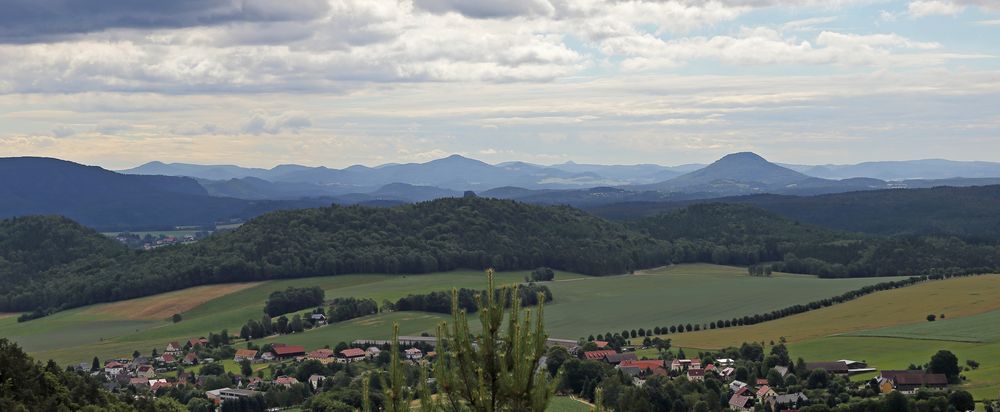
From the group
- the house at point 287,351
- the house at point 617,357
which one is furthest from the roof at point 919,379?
the house at point 287,351

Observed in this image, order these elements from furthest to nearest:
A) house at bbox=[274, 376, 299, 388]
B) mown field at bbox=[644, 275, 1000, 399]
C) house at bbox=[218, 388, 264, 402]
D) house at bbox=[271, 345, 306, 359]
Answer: house at bbox=[271, 345, 306, 359]
house at bbox=[274, 376, 299, 388]
mown field at bbox=[644, 275, 1000, 399]
house at bbox=[218, 388, 264, 402]

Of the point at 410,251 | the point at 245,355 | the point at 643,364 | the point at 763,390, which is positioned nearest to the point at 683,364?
the point at 643,364

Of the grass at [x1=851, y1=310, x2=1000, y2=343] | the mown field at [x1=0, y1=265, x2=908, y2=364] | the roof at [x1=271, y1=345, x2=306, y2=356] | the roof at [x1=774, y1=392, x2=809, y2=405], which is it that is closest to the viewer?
the roof at [x1=774, y1=392, x2=809, y2=405]

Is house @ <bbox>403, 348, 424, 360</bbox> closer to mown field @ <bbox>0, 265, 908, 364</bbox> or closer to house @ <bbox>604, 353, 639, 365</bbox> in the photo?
mown field @ <bbox>0, 265, 908, 364</bbox>

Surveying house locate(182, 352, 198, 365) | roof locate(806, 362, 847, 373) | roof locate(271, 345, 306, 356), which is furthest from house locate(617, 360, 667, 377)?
house locate(182, 352, 198, 365)

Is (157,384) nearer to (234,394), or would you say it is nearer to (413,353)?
(234,394)

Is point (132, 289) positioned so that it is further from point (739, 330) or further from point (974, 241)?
point (974, 241)

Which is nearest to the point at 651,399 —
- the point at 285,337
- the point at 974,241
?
the point at 285,337
